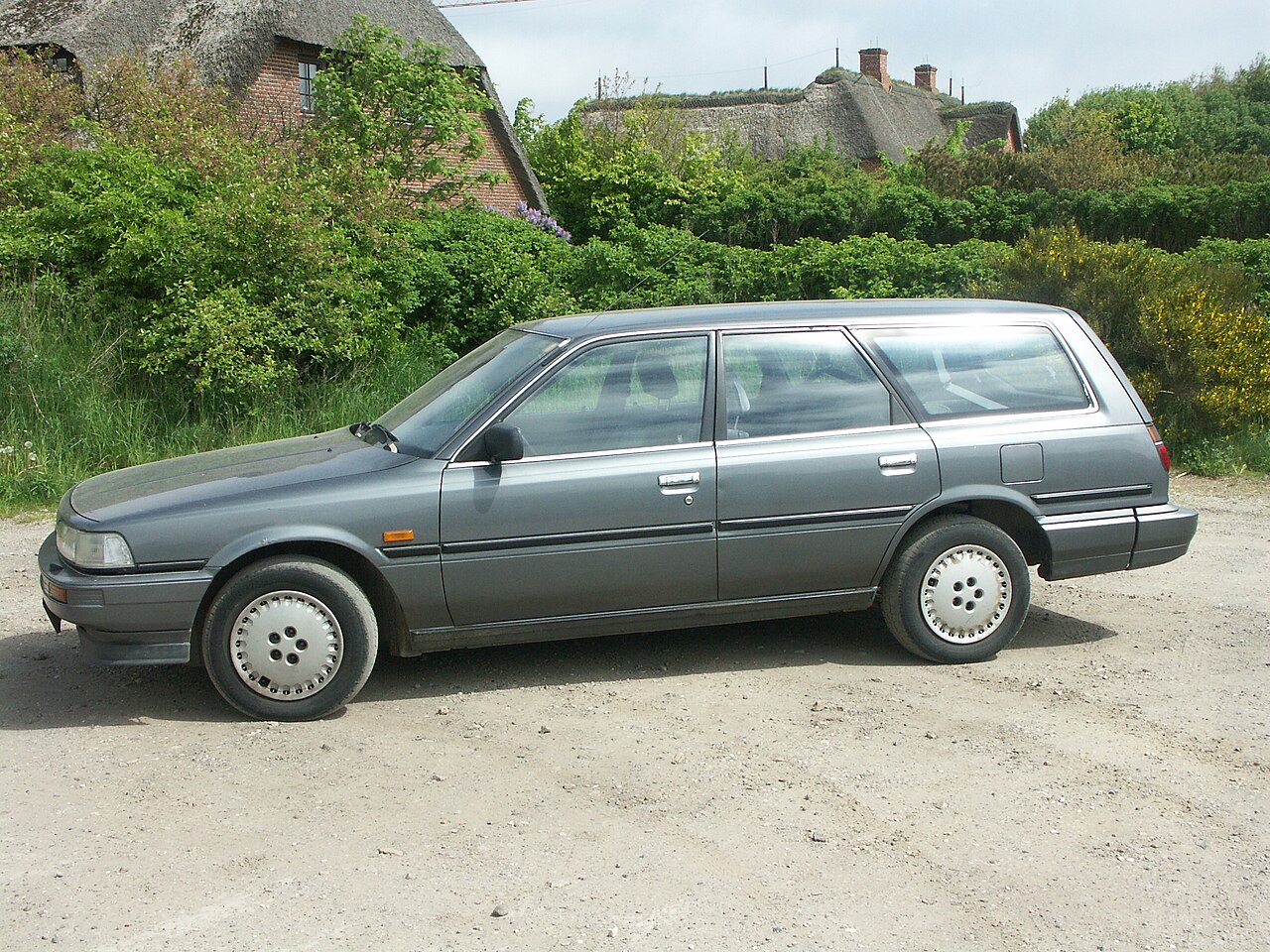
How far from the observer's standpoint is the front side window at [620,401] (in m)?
5.80

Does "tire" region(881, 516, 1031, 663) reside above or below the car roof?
below

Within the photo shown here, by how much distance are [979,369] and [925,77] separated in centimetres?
6919

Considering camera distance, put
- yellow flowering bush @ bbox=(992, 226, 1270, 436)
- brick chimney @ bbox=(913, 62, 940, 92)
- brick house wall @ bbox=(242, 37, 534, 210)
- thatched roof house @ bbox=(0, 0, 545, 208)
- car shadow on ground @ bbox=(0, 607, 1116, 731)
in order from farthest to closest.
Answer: brick chimney @ bbox=(913, 62, 940, 92) → thatched roof house @ bbox=(0, 0, 545, 208) → brick house wall @ bbox=(242, 37, 534, 210) → yellow flowering bush @ bbox=(992, 226, 1270, 436) → car shadow on ground @ bbox=(0, 607, 1116, 731)

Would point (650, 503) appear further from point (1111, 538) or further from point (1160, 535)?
point (1160, 535)

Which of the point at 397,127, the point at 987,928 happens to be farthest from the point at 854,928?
the point at 397,127

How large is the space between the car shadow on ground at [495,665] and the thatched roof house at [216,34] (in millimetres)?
18960

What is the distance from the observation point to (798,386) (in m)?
6.12

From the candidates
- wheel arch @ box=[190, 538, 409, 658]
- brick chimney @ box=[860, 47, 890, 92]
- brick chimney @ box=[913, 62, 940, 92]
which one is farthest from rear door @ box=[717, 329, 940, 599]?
brick chimney @ box=[913, 62, 940, 92]

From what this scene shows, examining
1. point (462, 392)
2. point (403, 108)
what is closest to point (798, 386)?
point (462, 392)

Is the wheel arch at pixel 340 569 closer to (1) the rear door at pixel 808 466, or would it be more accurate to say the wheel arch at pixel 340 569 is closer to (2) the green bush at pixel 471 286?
(1) the rear door at pixel 808 466

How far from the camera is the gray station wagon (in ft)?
17.7

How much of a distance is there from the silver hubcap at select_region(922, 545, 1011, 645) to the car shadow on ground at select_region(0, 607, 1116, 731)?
0.26m

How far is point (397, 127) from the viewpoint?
18.4 m

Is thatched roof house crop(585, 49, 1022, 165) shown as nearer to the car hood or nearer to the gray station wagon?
the gray station wagon
